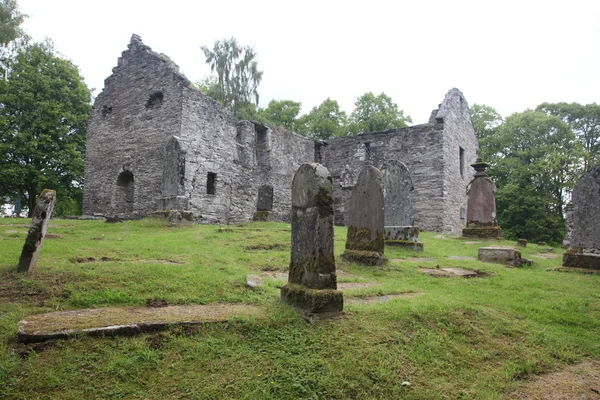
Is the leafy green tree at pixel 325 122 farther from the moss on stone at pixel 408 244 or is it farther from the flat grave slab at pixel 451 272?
the flat grave slab at pixel 451 272

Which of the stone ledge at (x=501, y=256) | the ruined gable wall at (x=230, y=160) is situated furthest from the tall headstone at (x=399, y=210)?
the ruined gable wall at (x=230, y=160)

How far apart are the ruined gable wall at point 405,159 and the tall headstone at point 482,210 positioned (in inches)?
169

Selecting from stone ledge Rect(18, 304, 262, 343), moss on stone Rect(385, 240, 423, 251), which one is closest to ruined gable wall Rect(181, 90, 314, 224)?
moss on stone Rect(385, 240, 423, 251)

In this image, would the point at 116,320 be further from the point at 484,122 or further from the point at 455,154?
the point at 484,122

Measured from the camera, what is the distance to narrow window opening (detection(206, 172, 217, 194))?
1723 centimetres

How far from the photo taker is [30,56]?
74.0 ft

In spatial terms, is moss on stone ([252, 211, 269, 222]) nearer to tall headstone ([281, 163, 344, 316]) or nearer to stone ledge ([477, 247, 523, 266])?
stone ledge ([477, 247, 523, 266])

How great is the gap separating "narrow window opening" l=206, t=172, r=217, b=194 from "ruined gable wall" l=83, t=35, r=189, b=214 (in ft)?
6.98

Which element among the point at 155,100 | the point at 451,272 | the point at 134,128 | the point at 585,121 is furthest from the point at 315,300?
the point at 585,121

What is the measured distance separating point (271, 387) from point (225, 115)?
17.0m

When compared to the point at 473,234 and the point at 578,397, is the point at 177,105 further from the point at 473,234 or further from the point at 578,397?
the point at 578,397

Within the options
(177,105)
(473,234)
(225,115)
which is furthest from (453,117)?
(177,105)

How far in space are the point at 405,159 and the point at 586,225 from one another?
12.7m

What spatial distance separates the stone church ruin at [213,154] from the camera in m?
16.6
